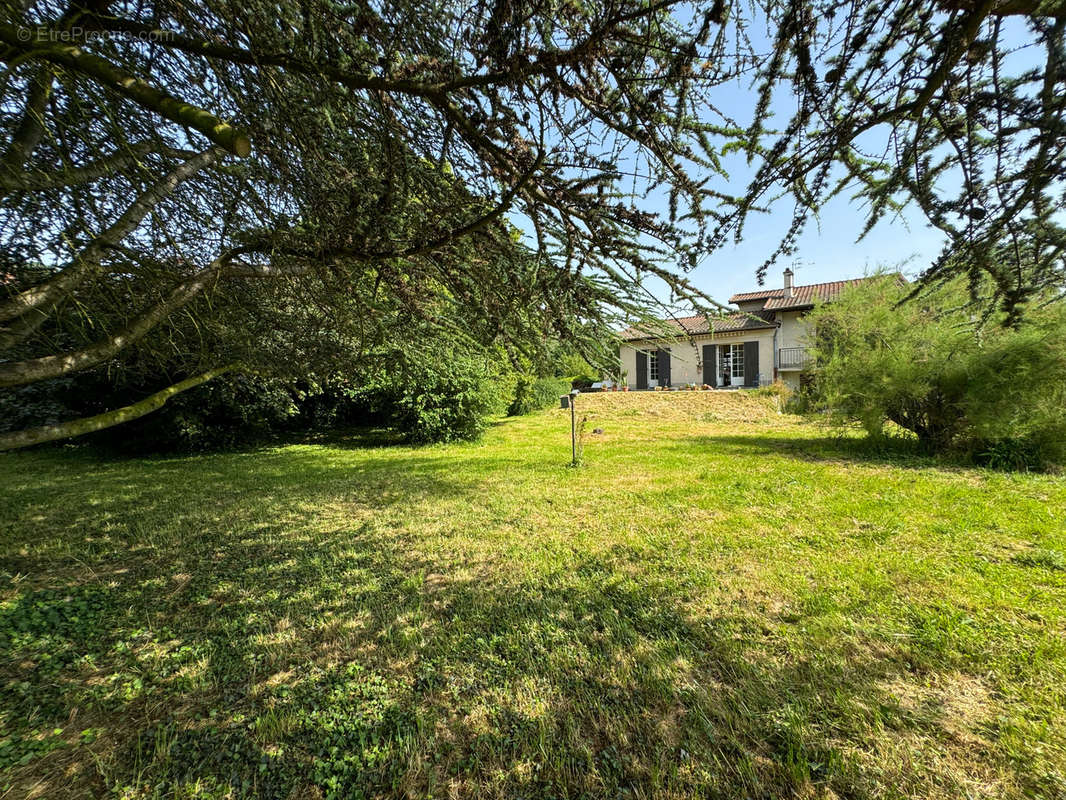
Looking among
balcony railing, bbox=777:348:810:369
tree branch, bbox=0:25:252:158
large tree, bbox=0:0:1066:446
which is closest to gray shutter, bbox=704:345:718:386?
balcony railing, bbox=777:348:810:369

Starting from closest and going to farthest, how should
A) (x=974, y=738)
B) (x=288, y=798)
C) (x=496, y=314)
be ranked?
(x=288, y=798)
(x=974, y=738)
(x=496, y=314)

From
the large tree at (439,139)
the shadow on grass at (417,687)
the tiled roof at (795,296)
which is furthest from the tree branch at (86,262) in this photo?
the tiled roof at (795,296)

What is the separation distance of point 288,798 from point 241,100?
3.32 m

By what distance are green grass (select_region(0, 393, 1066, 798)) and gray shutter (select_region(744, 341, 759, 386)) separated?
15.4 m

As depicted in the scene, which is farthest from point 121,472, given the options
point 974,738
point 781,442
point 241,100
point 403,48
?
point 781,442

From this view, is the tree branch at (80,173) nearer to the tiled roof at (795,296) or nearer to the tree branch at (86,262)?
the tree branch at (86,262)

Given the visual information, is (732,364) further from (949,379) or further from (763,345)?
(949,379)

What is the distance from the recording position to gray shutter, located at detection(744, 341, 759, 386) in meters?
19.9

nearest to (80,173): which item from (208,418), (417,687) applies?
(417,687)

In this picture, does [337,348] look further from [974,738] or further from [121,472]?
[121,472]

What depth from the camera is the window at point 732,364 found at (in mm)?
20688

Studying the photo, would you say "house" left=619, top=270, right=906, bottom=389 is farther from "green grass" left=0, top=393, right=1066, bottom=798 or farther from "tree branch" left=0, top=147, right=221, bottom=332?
"tree branch" left=0, top=147, right=221, bottom=332

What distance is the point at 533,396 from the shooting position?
19.2m

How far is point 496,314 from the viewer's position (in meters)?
2.75
